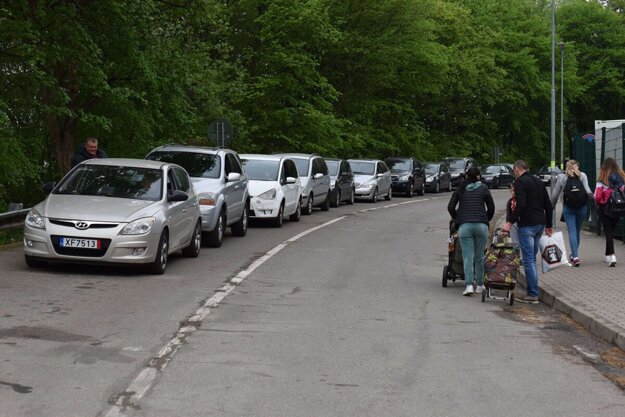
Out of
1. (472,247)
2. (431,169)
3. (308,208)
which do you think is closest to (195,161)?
(472,247)

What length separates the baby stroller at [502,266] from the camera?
12.3 m

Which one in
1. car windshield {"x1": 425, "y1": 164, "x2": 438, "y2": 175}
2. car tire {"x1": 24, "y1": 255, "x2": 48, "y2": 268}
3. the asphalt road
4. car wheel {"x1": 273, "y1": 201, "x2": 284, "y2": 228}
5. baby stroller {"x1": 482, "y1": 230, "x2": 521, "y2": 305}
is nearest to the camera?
the asphalt road

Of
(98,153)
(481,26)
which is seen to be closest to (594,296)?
(98,153)

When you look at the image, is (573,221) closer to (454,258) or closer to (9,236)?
(454,258)

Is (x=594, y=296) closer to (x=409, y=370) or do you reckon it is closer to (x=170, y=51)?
(x=409, y=370)

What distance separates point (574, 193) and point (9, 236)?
10.2 meters

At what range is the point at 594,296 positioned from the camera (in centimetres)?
1266

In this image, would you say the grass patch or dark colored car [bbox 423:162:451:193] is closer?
the grass patch

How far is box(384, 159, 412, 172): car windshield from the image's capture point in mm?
46781

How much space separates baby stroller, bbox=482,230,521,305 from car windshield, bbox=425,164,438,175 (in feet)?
132

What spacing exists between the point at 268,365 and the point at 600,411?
8.35 feet

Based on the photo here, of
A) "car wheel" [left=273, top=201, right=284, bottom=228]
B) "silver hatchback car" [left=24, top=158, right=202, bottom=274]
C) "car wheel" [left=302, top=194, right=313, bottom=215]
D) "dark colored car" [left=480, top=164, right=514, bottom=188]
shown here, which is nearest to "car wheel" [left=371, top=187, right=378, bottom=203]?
"car wheel" [left=302, top=194, right=313, bottom=215]

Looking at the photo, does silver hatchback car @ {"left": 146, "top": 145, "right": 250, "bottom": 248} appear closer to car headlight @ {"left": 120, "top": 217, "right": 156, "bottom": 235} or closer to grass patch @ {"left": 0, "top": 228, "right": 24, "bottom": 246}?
grass patch @ {"left": 0, "top": 228, "right": 24, "bottom": 246}

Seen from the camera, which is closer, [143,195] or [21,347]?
[21,347]
